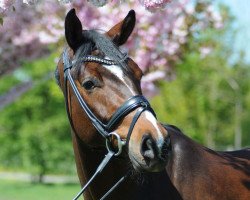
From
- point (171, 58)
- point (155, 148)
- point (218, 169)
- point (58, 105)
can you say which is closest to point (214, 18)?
point (171, 58)

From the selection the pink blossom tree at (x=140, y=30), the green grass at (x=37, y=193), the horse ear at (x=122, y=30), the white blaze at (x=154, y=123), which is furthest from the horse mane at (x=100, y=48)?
the green grass at (x=37, y=193)

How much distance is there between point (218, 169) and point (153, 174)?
46cm

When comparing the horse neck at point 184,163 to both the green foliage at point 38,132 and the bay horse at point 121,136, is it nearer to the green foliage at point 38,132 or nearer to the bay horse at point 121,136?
the bay horse at point 121,136

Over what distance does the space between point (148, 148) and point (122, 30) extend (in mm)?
873

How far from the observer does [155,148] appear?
2.86 meters

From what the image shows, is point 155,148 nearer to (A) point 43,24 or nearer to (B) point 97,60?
(B) point 97,60

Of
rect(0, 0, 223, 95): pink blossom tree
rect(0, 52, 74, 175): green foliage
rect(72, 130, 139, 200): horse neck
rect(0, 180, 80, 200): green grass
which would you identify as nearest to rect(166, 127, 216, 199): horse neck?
rect(72, 130, 139, 200): horse neck

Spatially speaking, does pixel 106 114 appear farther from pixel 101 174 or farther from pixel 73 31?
pixel 73 31

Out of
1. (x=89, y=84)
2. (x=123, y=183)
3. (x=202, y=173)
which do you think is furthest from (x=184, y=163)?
(x=89, y=84)

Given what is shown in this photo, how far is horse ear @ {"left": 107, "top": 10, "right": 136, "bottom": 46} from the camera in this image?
3.43 meters

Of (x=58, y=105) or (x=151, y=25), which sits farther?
(x=58, y=105)

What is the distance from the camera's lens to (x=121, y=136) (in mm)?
3051

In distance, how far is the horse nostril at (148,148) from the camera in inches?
113

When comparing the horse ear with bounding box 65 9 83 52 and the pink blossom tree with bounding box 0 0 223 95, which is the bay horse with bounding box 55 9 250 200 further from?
the pink blossom tree with bounding box 0 0 223 95
